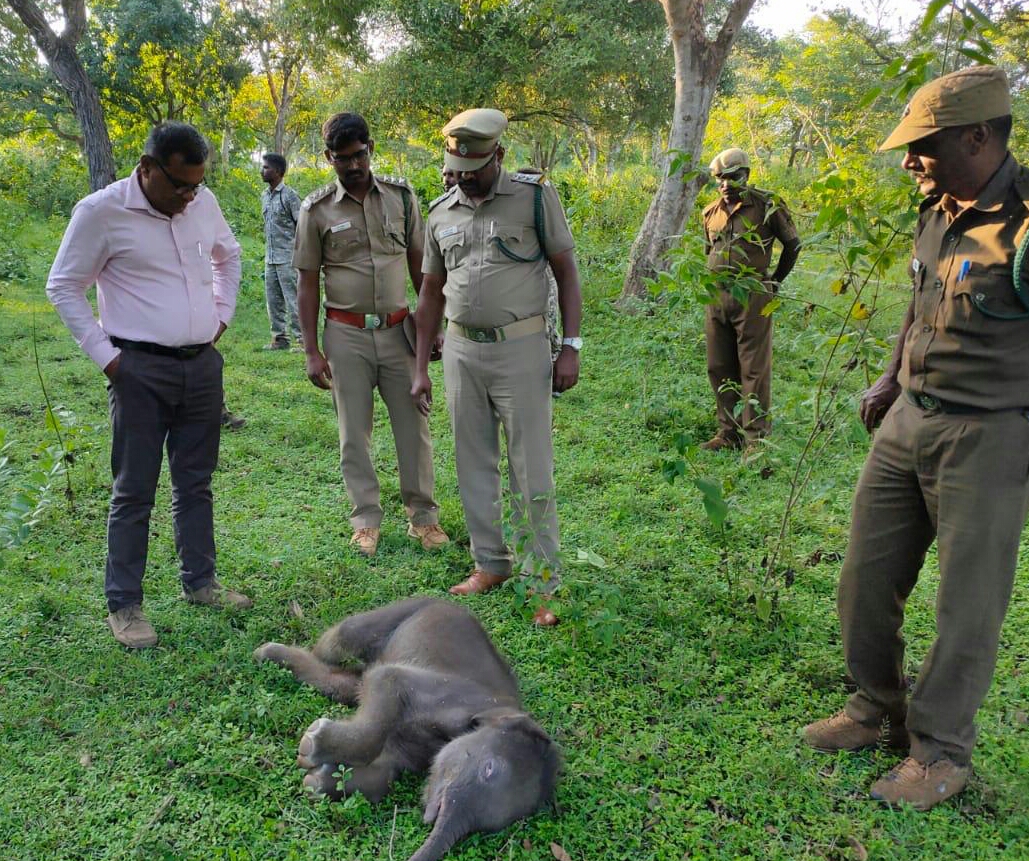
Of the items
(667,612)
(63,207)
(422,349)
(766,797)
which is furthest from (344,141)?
(63,207)

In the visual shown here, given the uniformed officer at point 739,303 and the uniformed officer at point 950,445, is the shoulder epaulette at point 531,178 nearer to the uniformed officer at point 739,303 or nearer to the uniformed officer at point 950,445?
the uniformed officer at point 950,445

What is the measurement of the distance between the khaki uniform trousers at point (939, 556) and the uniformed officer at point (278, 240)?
276 inches

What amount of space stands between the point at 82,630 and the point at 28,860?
4.48 ft

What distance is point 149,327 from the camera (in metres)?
3.39

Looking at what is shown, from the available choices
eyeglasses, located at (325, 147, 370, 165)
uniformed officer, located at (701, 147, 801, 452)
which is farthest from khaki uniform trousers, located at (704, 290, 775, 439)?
eyeglasses, located at (325, 147, 370, 165)

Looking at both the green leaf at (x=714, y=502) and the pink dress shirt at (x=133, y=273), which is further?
the pink dress shirt at (x=133, y=273)

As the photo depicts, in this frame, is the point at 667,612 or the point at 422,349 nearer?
the point at 667,612

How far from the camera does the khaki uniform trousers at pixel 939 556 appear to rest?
8.14 ft

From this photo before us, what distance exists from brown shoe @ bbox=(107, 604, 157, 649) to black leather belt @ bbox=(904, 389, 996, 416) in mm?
3419

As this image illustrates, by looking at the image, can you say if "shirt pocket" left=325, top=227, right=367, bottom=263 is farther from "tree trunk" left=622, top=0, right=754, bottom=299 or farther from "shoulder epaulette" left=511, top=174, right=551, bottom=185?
"tree trunk" left=622, top=0, right=754, bottom=299

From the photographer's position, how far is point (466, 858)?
256 cm

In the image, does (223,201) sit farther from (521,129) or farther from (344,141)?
(344,141)

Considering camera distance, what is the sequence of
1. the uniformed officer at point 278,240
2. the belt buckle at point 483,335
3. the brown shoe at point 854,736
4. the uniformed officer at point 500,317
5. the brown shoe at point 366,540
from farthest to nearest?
the uniformed officer at point 278,240 < the brown shoe at point 366,540 < the belt buckle at point 483,335 < the uniformed officer at point 500,317 < the brown shoe at point 854,736

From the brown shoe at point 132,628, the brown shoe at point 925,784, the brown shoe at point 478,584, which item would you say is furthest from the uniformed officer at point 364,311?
the brown shoe at point 925,784
